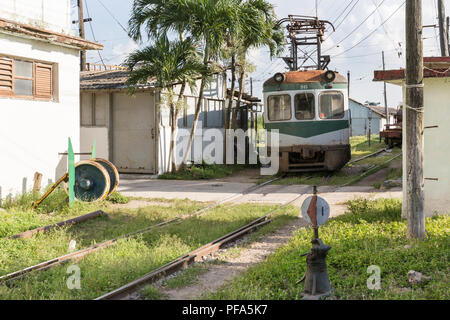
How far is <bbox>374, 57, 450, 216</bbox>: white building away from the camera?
8.74 m

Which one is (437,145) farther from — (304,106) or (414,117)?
(304,106)

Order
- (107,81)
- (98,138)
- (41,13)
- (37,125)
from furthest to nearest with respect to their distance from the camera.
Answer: (107,81) → (98,138) → (41,13) → (37,125)

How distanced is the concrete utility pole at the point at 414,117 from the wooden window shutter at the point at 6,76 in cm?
845

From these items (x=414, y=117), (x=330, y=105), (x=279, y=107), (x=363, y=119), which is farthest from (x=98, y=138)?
(x=363, y=119)

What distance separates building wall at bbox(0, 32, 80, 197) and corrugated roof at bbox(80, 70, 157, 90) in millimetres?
5153

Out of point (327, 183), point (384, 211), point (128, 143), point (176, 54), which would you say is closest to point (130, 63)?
point (176, 54)

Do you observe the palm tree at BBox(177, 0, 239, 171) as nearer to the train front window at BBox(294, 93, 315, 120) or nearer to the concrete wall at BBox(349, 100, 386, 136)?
the train front window at BBox(294, 93, 315, 120)

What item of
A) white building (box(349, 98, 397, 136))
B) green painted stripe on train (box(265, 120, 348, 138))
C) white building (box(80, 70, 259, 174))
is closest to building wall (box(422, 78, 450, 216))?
green painted stripe on train (box(265, 120, 348, 138))

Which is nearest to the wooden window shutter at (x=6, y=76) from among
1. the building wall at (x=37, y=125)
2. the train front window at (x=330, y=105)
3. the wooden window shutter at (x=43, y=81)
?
the building wall at (x=37, y=125)

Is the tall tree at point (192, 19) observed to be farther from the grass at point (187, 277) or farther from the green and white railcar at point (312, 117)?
the grass at point (187, 277)

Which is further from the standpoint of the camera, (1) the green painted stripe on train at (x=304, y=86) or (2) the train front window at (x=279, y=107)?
(2) the train front window at (x=279, y=107)

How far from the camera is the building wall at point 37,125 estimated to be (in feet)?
35.7

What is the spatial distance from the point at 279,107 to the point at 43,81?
753cm

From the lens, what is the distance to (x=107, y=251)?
6867 millimetres
